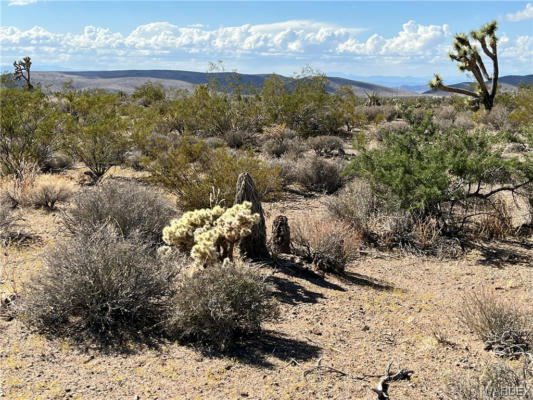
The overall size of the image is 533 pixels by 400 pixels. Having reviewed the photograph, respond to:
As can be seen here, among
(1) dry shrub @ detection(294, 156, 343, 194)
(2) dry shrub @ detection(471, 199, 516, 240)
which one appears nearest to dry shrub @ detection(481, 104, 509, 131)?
(1) dry shrub @ detection(294, 156, 343, 194)

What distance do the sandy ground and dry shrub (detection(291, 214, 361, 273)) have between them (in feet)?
0.86

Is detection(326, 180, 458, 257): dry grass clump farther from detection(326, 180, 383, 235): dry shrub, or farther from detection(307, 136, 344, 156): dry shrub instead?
detection(307, 136, 344, 156): dry shrub

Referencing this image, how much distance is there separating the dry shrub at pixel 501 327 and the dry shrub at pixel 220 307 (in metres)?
2.26

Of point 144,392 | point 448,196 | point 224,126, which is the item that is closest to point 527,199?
point 448,196

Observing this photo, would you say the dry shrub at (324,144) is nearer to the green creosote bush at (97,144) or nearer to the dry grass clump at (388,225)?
the green creosote bush at (97,144)

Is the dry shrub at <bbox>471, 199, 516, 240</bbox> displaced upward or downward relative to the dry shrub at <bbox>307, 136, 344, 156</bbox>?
downward

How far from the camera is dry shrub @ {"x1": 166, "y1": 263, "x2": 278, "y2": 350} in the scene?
4727mm

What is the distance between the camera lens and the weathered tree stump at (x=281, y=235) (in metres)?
7.42

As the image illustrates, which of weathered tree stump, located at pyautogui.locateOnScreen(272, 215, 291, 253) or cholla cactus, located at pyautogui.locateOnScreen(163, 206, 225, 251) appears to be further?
weathered tree stump, located at pyautogui.locateOnScreen(272, 215, 291, 253)

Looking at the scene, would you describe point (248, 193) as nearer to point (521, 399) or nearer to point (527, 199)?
point (521, 399)

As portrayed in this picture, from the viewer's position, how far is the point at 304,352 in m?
4.81

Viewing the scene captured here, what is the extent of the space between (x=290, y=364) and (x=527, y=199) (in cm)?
726

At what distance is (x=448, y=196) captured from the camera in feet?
28.5

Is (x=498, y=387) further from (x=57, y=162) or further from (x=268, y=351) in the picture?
(x=57, y=162)
